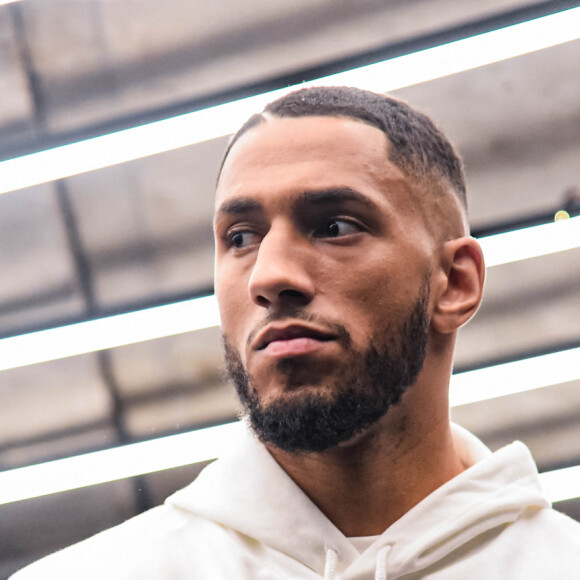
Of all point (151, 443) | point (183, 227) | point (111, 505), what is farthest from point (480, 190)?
point (111, 505)

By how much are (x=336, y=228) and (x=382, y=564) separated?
60 centimetres

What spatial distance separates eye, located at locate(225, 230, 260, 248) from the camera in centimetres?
146

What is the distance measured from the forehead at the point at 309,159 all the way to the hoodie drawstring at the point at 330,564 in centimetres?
65

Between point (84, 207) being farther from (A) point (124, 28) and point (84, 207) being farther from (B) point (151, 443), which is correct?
(B) point (151, 443)

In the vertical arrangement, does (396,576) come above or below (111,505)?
above

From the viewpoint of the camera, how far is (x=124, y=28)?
2916 millimetres

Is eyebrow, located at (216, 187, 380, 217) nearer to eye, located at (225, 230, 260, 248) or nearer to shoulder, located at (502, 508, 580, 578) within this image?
eye, located at (225, 230, 260, 248)

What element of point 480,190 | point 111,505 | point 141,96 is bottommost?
point 111,505

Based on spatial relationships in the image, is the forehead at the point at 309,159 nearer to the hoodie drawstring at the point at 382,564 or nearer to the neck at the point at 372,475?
the neck at the point at 372,475

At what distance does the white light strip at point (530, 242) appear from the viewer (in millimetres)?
3283

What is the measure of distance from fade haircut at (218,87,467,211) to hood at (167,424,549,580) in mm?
583

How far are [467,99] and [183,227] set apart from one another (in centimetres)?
128

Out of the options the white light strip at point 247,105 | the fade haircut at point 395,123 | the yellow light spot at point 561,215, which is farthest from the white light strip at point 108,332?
the fade haircut at point 395,123

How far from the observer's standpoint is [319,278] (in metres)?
1.35
